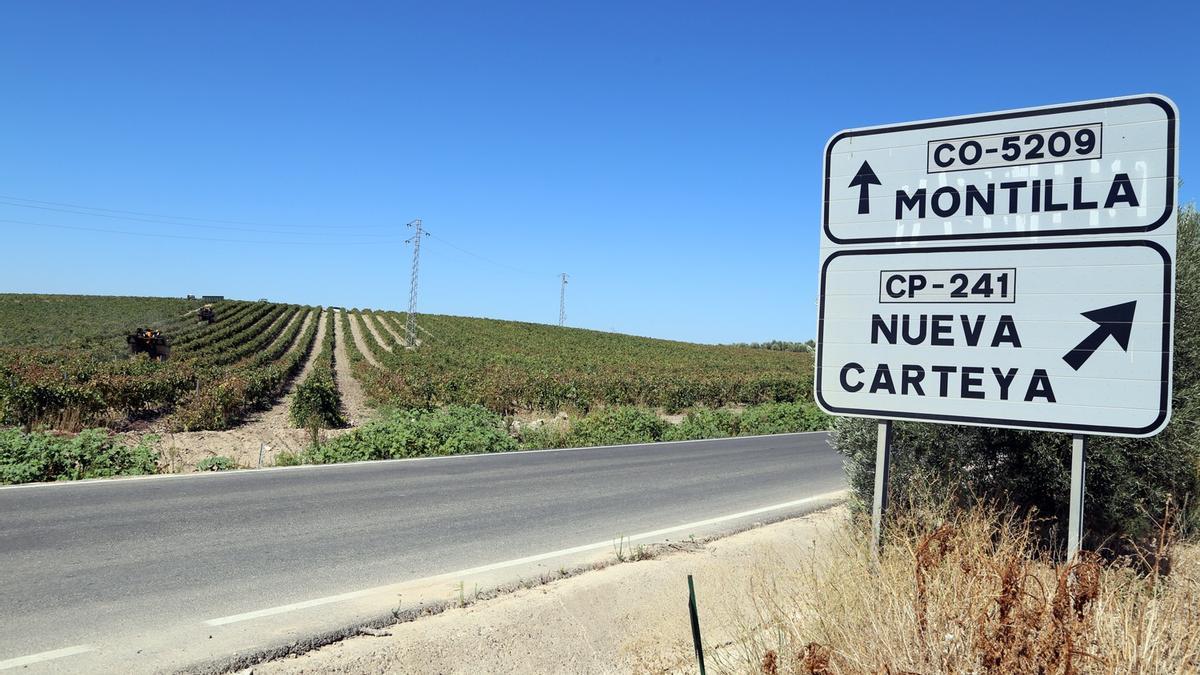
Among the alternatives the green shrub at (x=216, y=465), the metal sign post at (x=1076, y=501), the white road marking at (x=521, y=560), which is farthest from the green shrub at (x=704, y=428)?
the metal sign post at (x=1076, y=501)

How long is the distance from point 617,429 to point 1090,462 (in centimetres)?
1408

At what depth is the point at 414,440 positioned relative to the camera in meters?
14.0

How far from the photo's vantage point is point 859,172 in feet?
15.1

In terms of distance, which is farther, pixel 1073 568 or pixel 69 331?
pixel 69 331

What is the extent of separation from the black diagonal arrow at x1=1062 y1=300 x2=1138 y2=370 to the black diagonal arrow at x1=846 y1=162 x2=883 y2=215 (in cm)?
131

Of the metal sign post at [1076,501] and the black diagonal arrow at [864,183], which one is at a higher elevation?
the black diagonal arrow at [864,183]

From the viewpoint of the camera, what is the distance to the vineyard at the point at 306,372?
19094 millimetres

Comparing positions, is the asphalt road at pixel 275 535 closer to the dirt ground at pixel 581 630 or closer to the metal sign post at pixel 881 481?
the dirt ground at pixel 581 630

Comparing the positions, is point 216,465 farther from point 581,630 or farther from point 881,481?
point 881,481

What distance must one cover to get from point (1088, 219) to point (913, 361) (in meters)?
1.13

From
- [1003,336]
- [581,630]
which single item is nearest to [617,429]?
[581,630]

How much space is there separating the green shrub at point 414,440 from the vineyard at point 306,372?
5.67m

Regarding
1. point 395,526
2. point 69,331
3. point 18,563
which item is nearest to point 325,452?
point 395,526

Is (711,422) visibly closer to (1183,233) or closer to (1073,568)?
(1183,233)
